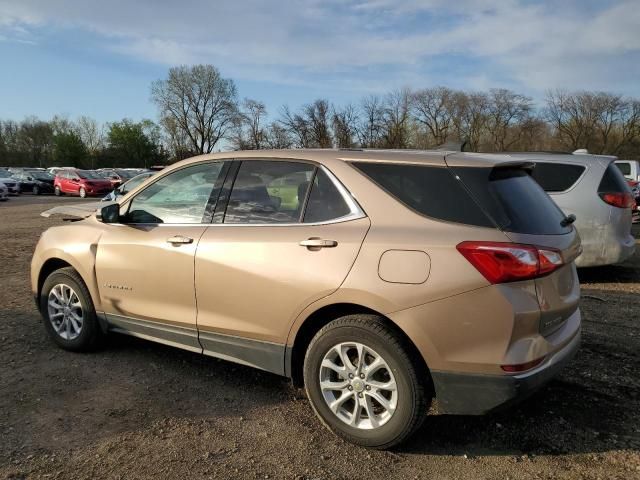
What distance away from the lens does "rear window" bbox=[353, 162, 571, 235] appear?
2.79 metres

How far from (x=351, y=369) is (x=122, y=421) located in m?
1.56

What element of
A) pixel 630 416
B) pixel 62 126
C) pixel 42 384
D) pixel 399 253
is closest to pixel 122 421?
pixel 42 384

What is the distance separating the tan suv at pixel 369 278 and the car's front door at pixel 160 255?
0.01 m

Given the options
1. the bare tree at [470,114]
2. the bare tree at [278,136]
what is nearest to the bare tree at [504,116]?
the bare tree at [470,114]

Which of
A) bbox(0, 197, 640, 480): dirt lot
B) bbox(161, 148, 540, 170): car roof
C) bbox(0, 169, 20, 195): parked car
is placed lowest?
bbox(0, 169, 20, 195): parked car

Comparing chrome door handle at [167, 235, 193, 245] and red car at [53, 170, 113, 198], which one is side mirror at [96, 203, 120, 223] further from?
red car at [53, 170, 113, 198]

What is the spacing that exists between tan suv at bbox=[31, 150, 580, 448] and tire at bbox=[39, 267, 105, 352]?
2.04 feet

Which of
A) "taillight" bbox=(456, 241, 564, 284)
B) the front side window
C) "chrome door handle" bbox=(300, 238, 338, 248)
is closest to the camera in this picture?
"taillight" bbox=(456, 241, 564, 284)

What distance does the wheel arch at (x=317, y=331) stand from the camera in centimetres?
286

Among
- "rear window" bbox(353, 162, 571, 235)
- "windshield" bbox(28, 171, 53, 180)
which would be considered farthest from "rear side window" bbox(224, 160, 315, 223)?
"windshield" bbox(28, 171, 53, 180)

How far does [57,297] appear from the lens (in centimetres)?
457

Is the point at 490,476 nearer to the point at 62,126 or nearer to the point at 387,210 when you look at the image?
the point at 387,210

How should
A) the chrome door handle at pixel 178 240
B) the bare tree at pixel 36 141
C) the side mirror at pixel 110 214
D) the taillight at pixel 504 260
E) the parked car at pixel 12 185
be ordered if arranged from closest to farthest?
the taillight at pixel 504 260, the chrome door handle at pixel 178 240, the side mirror at pixel 110 214, the parked car at pixel 12 185, the bare tree at pixel 36 141

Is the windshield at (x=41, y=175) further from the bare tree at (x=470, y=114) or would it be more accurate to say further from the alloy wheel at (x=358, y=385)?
the bare tree at (x=470, y=114)
